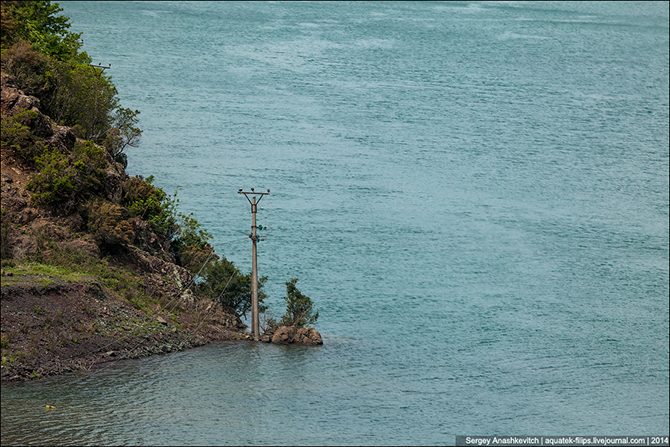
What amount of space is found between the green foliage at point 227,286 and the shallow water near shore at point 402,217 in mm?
5445

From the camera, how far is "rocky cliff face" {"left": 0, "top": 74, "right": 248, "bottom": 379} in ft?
182

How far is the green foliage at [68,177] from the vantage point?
63.8 m

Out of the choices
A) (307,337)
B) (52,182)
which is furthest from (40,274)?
(307,337)

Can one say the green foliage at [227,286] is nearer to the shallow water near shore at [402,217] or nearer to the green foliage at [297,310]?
the green foliage at [297,310]

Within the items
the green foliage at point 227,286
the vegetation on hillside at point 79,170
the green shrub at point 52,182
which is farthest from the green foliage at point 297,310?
the green shrub at point 52,182

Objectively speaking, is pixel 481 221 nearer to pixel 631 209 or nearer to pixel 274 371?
pixel 631 209

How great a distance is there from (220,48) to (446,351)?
282 ft

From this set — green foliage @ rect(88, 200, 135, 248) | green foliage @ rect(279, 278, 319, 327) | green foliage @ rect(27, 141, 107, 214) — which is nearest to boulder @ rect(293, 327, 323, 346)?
green foliage @ rect(279, 278, 319, 327)

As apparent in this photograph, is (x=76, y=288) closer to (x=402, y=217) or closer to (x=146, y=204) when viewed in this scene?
(x=146, y=204)

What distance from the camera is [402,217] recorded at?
98.9 m

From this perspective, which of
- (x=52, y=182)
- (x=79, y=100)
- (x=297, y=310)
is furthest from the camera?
(x=79, y=100)

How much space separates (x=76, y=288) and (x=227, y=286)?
12313 mm

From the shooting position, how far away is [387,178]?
4294 inches

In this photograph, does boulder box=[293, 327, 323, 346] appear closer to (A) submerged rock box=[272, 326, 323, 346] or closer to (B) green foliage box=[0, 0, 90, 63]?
(A) submerged rock box=[272, 326, 323, 346]
